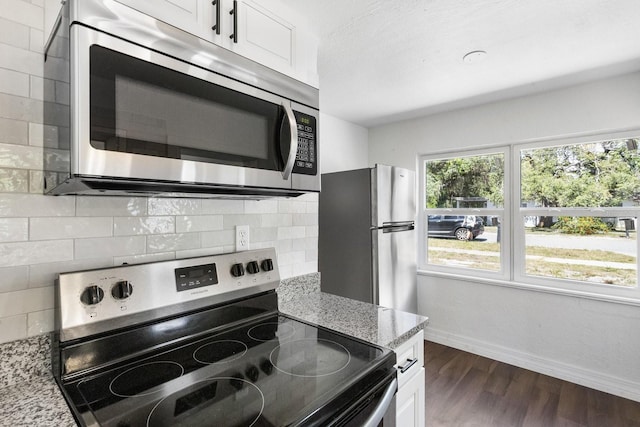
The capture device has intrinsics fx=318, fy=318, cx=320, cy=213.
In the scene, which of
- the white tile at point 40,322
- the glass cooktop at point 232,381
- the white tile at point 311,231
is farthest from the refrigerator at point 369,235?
the white tile at point 40,322

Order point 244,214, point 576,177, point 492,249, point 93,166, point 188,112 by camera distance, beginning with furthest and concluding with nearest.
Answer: point 492,249
point 576,177
point 244,214
point 188,112
point 93,166

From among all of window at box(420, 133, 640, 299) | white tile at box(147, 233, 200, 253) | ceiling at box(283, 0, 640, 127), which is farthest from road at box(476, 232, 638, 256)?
white tile at box(147, 233, 200, 253)

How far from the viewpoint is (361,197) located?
2.58 meters

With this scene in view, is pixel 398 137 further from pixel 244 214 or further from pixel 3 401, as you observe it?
pixel 3 401

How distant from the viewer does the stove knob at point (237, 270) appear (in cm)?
126

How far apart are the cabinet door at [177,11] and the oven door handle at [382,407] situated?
3.85 ft

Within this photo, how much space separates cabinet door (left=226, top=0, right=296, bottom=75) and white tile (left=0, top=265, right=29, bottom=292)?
0.87 meters

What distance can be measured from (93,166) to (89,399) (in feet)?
1.84

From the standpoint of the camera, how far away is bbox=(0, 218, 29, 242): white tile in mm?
834

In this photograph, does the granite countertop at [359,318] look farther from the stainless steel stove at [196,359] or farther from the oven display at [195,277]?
the oven display at [195,277]

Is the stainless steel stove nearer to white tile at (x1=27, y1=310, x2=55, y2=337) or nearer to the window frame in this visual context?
white tile at (x1=27, y1=310, x2=55, y2=337)

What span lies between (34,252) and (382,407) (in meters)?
1.07

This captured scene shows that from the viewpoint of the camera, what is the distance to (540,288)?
2604 mm

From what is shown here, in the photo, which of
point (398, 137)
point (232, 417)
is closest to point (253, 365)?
point (232, 417)
